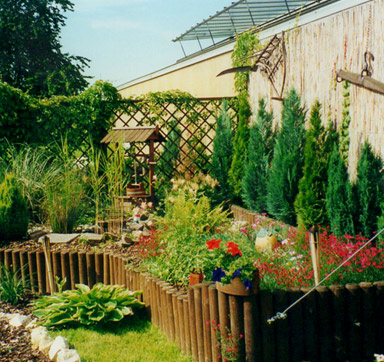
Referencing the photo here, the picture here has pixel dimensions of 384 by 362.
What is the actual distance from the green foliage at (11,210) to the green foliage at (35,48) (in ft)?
41.2

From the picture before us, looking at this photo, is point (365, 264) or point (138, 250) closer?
point (365, 264)

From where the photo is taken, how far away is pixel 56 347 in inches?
145

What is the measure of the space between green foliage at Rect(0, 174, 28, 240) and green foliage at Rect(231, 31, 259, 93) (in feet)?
14.5

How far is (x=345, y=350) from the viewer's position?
3498 mm

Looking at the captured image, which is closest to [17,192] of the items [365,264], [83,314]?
[83,314]

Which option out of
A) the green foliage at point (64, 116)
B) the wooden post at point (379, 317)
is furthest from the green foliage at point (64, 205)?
the wooden post at point (379, 317)

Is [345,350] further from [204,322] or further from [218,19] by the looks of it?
[218,19]

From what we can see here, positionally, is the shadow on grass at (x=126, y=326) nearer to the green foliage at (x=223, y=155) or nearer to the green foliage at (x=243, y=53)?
the green foliage at (x=223, y=155)

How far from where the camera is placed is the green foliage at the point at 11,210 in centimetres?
589

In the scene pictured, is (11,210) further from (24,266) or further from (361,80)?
(361,80)

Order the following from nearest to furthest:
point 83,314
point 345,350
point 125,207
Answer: point 345,350 → point 83,314 → point 125,207

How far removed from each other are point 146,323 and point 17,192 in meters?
2.57

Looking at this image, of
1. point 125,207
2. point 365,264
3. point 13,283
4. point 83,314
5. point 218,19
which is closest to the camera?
point 365,264

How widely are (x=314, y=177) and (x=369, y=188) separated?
3.22ft
